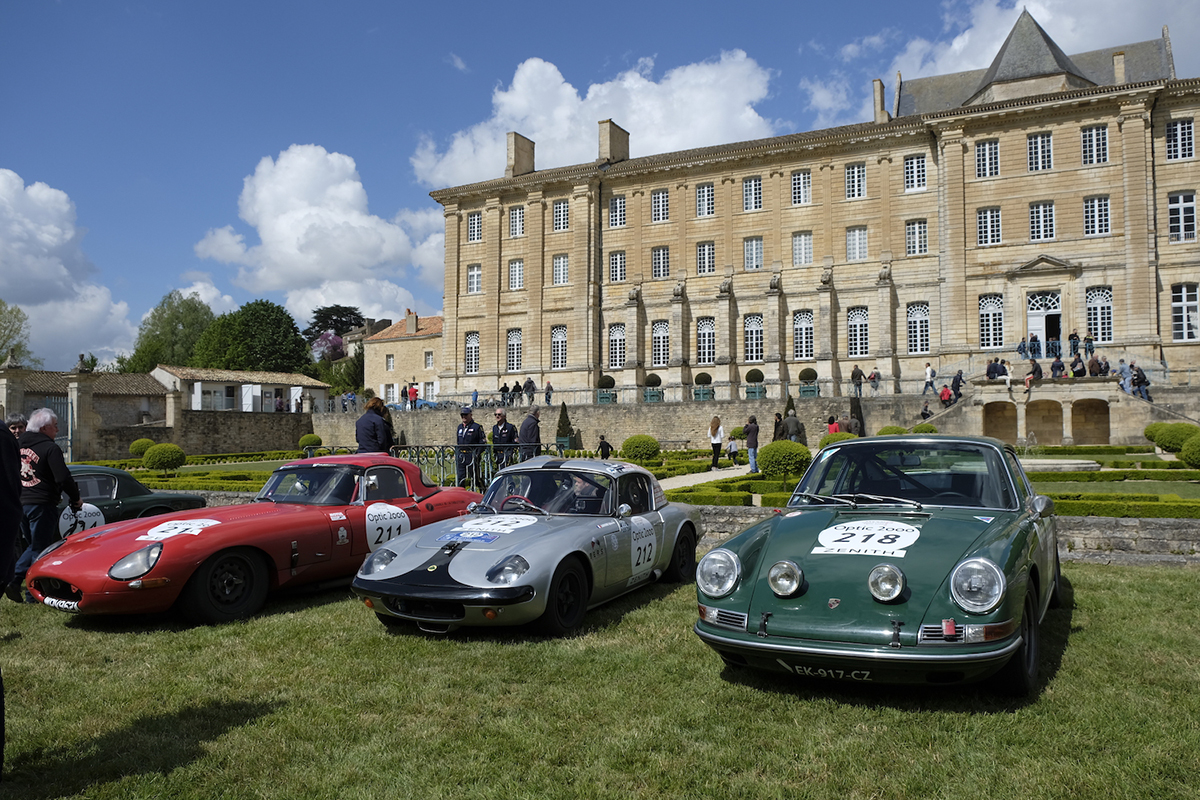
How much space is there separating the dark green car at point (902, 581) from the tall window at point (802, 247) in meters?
35.4

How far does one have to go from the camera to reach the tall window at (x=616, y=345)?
142ft

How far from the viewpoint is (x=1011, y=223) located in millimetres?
35250

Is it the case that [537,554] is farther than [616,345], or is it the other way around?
[616,345]

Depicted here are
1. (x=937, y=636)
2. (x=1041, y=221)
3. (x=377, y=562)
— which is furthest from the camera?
(x=1041, y=221)

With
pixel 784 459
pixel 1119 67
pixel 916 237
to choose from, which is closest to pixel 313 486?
pixel 784 459

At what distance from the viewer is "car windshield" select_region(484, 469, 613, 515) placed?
7.21 m

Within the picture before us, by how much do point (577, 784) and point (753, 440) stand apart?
18.0 m

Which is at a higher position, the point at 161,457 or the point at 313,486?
the point at 313,486

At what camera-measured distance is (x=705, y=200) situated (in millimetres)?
41906

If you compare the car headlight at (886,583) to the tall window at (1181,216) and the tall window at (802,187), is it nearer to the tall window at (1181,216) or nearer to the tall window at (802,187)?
the tall window at (1181,216)

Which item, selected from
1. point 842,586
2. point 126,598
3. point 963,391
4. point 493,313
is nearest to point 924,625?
point 842,586

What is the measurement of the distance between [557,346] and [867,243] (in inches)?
668

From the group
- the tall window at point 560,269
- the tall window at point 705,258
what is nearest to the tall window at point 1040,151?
the tall window at point 705,258

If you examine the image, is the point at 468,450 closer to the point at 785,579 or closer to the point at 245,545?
the point at 245,545
